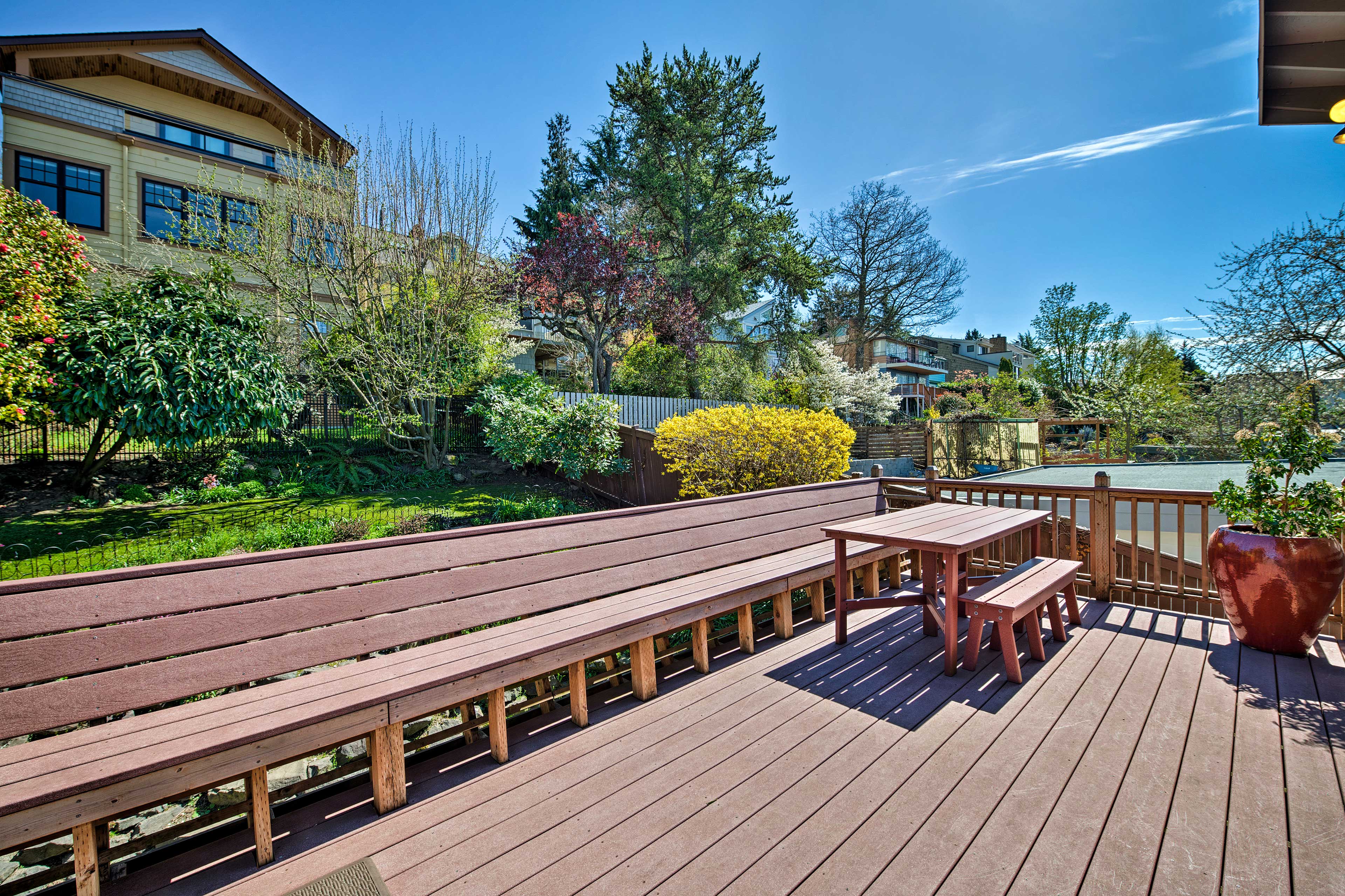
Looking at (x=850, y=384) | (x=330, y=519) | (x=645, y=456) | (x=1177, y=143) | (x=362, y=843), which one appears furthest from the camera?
(x=850, y=384)

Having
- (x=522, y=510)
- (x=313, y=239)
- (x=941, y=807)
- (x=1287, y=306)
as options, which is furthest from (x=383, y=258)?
(x=1287, y=306)

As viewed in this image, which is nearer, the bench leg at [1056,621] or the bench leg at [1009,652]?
the bench leg at [1009,652]

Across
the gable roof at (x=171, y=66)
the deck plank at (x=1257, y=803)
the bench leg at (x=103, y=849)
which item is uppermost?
the gable roof at (x=171, y=66)

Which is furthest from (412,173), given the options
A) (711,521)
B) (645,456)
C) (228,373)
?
(711,521)

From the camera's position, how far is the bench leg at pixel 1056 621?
12.1 ft

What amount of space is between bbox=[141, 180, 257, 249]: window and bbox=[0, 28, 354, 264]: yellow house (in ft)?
0.16

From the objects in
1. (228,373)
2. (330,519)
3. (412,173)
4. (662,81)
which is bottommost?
(330,519)

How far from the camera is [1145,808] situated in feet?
6.91

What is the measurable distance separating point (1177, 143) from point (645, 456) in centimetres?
1492

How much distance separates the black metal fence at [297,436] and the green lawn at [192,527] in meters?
1.33

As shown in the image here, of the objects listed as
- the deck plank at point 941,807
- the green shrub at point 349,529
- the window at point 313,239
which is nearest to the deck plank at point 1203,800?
the deck plank at point 941,807

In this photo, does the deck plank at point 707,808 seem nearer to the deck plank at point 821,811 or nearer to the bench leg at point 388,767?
the deck plank at point 821,811

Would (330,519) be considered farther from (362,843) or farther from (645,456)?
(362,843)

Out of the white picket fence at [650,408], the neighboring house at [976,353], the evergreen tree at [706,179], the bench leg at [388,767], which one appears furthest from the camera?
the neighboring house at [976,353]
